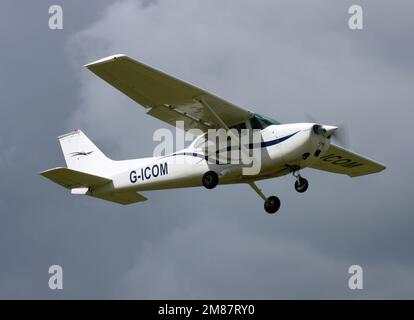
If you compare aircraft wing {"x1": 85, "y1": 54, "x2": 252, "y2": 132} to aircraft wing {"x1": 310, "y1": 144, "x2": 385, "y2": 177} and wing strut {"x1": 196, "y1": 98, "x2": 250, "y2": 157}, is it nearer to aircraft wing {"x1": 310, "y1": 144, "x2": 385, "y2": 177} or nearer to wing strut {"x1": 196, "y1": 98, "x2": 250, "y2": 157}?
wing strut {"x1": 196, "y1": 98, "x2": 250, "y2": 157}

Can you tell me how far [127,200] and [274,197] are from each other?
3823 mm

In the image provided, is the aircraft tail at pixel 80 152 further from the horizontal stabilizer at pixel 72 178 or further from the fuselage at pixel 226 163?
the fuselage at pixel 226 163

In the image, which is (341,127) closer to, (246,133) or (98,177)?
(246,133)

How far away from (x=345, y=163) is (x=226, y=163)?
448 centimetres

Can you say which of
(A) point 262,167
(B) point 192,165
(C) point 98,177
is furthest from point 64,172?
(A) point 262,167

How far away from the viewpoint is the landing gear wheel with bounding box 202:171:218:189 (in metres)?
21.6

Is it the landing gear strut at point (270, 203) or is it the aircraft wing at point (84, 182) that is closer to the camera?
the landing gear strut at point (270, 203)

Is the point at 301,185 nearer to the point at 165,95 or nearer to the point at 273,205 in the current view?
the point at 273,205

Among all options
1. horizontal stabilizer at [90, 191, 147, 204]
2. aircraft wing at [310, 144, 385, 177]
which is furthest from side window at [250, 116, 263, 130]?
horizontal stabilizer at [90, 191, 147, 204]

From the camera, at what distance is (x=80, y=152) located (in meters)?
25.3

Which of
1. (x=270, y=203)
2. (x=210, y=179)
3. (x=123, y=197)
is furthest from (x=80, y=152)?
(x=270, y=203)

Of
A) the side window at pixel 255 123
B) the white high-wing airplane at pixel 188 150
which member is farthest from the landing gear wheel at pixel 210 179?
the side window at pixel 255 123

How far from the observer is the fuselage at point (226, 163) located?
2095cm

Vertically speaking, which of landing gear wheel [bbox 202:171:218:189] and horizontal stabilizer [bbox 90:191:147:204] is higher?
horizontal stabilizer [bbox 90:191:147:204]
